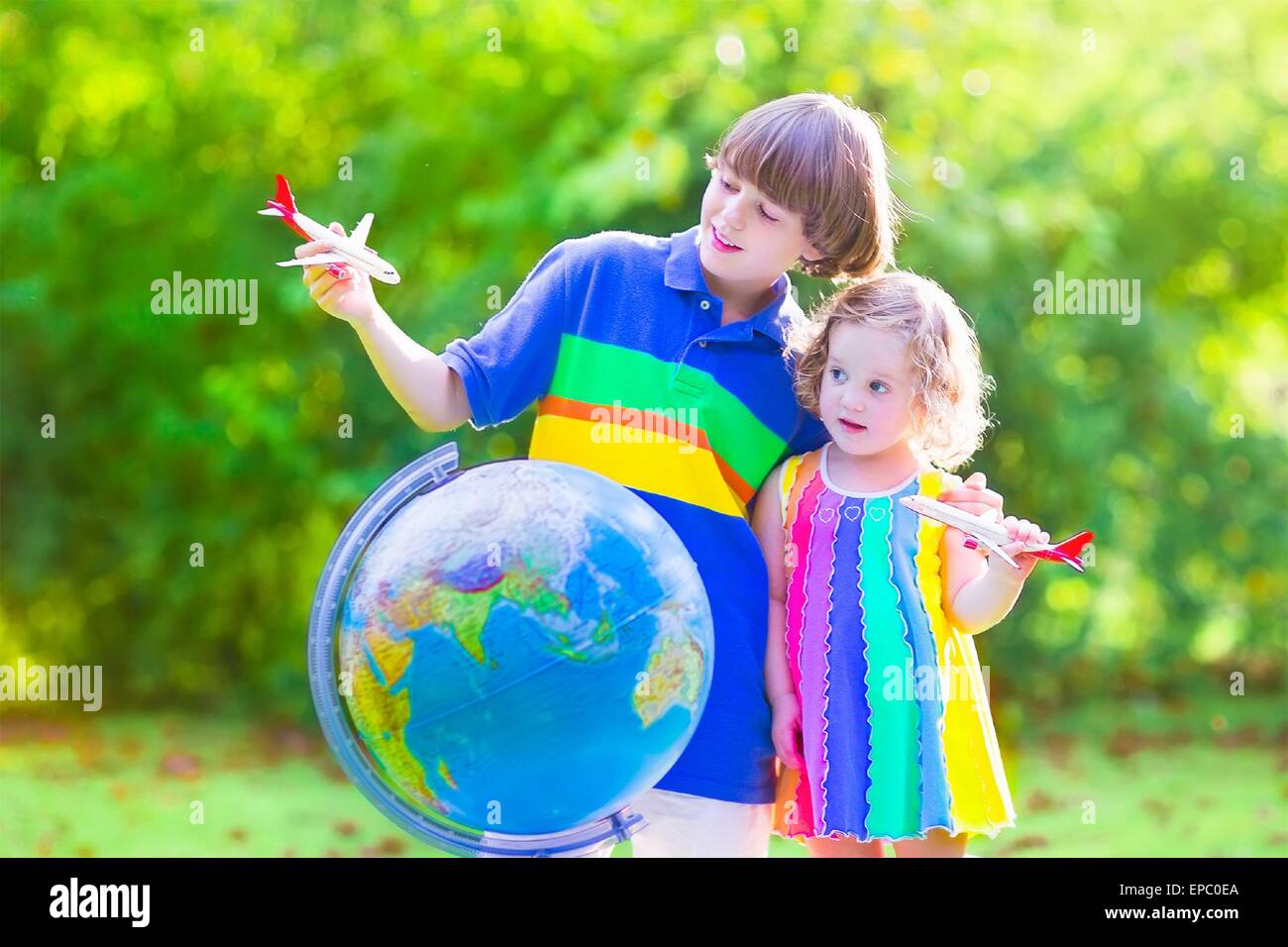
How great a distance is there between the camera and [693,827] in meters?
3.05

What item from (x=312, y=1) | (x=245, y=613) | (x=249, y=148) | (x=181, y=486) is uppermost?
(x=312, y=1)

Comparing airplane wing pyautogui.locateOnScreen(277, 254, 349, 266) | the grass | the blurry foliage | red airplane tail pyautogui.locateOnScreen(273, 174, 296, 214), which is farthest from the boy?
the blurry foliage

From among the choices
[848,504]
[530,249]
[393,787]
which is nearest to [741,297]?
[848,504]

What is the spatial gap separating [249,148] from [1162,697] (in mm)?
5582

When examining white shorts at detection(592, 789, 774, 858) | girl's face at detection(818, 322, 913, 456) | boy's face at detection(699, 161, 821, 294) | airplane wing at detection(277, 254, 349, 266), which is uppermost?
boy's face at detection(699, 161, 821, 294)

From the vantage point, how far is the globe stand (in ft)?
9.20

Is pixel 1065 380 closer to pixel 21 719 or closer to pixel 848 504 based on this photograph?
pixel 848 504

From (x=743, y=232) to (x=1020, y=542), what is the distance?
0.78m

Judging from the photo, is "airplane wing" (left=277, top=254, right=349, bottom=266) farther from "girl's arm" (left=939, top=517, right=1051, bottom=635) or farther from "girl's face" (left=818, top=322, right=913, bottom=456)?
"girl's arm" (left=939, top=517, right=1051, bottom=635)

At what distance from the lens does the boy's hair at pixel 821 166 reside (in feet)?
9.93

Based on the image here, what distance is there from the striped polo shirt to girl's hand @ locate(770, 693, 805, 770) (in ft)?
0.07

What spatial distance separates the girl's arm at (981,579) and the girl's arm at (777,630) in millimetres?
321

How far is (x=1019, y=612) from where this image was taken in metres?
7.63

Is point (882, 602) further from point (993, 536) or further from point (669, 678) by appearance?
point (669, 678)
